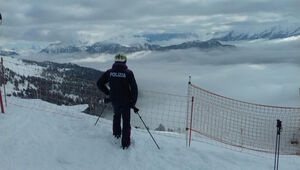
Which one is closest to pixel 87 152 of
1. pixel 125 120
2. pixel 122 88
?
pixel 125 120

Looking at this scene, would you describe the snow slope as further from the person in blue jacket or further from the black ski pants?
the person in blue jacket

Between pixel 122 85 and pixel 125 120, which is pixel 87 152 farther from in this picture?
pixel 122 85

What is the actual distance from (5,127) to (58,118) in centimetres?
173

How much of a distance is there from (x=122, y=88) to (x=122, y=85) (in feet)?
0.28

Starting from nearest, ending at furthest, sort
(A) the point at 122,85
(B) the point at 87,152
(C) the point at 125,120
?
1. (A) the point at 122,85
2. (B) the point at 87,152
3. (C) the point at 125,120

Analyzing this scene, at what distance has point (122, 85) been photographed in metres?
6.68

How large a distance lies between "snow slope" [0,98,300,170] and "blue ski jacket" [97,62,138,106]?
146cm

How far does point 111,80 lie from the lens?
6730mm

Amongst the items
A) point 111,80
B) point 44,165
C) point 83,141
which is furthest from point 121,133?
point 44,165

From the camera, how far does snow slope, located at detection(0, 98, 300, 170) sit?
6.24 metres

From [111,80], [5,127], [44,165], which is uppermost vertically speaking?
[111,80]

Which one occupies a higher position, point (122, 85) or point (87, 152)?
point (122, 85)

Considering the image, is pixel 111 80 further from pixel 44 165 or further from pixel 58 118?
pixel 58 118

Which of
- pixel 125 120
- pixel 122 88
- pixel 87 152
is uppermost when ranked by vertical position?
pixel 122 88
